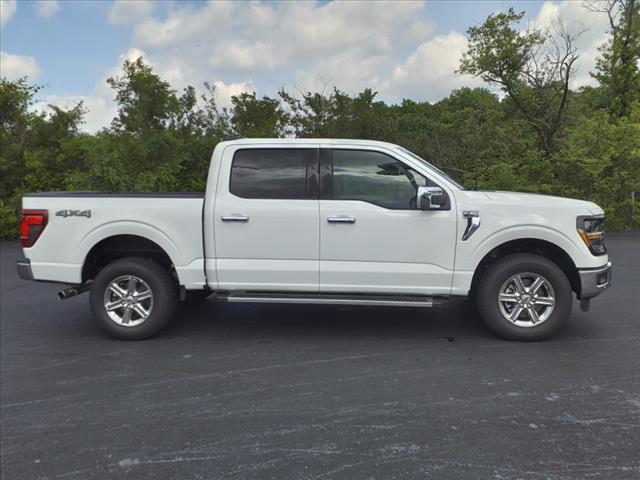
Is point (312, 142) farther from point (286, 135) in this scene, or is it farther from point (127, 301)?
point (286, 135)

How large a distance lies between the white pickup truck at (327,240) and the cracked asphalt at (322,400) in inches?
18.4

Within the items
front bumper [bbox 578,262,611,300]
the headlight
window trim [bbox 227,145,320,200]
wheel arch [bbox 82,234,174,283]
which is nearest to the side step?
wheel arch [bbox 82,234,174,283]

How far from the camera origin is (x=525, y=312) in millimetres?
5078

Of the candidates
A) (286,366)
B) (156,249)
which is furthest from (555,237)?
(156,249)

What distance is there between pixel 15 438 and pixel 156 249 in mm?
2444

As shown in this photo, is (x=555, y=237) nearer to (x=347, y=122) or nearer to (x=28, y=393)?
(x=28, y=393)

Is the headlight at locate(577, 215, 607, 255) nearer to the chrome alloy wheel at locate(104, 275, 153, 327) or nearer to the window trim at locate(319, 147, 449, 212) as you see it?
the window trim at locate(319, 147, 449, 212)

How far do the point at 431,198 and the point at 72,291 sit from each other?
146 inches

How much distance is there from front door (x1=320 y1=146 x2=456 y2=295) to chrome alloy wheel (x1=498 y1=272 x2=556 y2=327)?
57 cm

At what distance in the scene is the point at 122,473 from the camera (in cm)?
295

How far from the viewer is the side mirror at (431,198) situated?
4.84 meters

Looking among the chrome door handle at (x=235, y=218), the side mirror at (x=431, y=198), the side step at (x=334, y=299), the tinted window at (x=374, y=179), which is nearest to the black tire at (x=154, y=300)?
the side step at (x=334, y=299)

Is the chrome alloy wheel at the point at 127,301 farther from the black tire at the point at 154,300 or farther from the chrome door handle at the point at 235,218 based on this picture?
the chrome door handle at the point at 235,218

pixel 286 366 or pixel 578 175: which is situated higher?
pixel 578 175
